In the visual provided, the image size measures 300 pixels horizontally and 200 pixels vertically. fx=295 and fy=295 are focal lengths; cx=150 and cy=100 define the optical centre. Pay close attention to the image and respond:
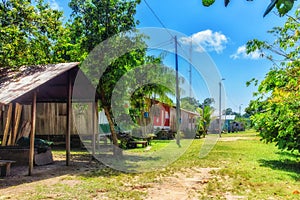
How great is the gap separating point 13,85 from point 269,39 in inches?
282

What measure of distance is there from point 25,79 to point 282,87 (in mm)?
7129

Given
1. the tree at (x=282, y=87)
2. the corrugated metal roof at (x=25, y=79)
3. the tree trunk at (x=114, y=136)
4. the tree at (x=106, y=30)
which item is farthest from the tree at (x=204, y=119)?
the corrugated metal roof at (x=25, y=79)

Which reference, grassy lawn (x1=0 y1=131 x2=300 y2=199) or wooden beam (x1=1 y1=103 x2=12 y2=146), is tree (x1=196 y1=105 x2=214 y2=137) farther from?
grassy lawn (x1=0 y1=131 x2=300 y2=199)

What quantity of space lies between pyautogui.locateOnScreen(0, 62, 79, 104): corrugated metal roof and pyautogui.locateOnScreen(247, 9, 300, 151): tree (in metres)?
5.72

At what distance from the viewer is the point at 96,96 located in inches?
441

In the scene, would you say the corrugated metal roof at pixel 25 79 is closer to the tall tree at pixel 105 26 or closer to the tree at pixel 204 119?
the tall tree at pixel 105 26

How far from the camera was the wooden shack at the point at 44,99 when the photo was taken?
7441 millimetres

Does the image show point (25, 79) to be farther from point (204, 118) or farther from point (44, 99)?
point (204, 118)

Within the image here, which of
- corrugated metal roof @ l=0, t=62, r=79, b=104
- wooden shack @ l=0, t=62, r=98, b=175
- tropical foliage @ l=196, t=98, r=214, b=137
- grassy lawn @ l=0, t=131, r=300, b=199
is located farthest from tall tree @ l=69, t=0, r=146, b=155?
tropical foliage @ l=196, t=98, r=214, b=137

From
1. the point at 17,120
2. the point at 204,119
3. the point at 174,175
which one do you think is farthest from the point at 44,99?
the point at 204,119

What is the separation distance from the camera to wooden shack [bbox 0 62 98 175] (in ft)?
24.4

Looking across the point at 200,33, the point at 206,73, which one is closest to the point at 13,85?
the point at 206,73

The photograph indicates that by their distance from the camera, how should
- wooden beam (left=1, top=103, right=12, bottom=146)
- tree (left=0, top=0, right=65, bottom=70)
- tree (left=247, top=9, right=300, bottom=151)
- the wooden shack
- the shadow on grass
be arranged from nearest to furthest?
the wooden shack
tree (left=247, top=9, right=300, bottom=151)
the shadow on grass
tree (left=0, top=0, right=65, bottom=70)
wooden beam (left=1, top=103, right=12, bottom=146)

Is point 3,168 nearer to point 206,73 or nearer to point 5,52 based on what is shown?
point 5,52
